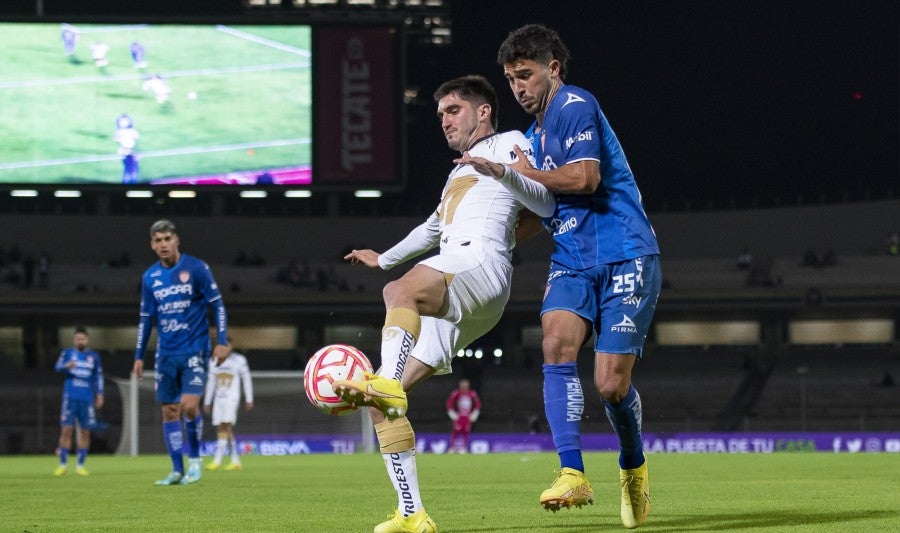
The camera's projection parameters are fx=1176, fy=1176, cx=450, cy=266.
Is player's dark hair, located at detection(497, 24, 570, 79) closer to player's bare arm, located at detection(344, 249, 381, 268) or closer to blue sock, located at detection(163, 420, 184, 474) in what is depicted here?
player's bare arm, located at detection(344, 249, 381, 268)

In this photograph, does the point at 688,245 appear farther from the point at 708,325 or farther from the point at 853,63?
the point at 853,63

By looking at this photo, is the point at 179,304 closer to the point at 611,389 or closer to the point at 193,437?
the point at 193,437

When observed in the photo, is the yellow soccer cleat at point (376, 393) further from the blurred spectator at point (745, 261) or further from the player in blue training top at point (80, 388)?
the blurred spectator at point (745, 261)

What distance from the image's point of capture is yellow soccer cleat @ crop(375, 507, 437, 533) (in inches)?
210

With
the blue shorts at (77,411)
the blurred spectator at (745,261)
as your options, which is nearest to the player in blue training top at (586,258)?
the blue shorts at (77,411)

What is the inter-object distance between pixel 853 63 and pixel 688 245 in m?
9.55

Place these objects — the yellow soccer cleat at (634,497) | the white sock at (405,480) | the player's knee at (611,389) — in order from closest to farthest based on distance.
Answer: the white sock at (405,480), the player's knee at (611,389), the yellow soccer cleat at (634,497)

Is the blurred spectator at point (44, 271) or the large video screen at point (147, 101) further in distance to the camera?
the blurred spectator at point (44, 271)

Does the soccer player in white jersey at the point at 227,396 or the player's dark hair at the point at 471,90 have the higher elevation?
the player's dark hair at the point at 471,90

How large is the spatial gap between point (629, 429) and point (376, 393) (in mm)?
1701

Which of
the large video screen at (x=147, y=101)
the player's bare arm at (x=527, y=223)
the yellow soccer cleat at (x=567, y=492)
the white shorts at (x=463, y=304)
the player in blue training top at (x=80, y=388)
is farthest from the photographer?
the large video screen at (x=147, y=101)

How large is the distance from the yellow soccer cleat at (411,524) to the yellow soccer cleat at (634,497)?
3.72 feet

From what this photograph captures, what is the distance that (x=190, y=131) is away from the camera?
1281 inches

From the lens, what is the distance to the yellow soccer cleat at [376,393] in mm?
A: 4902
